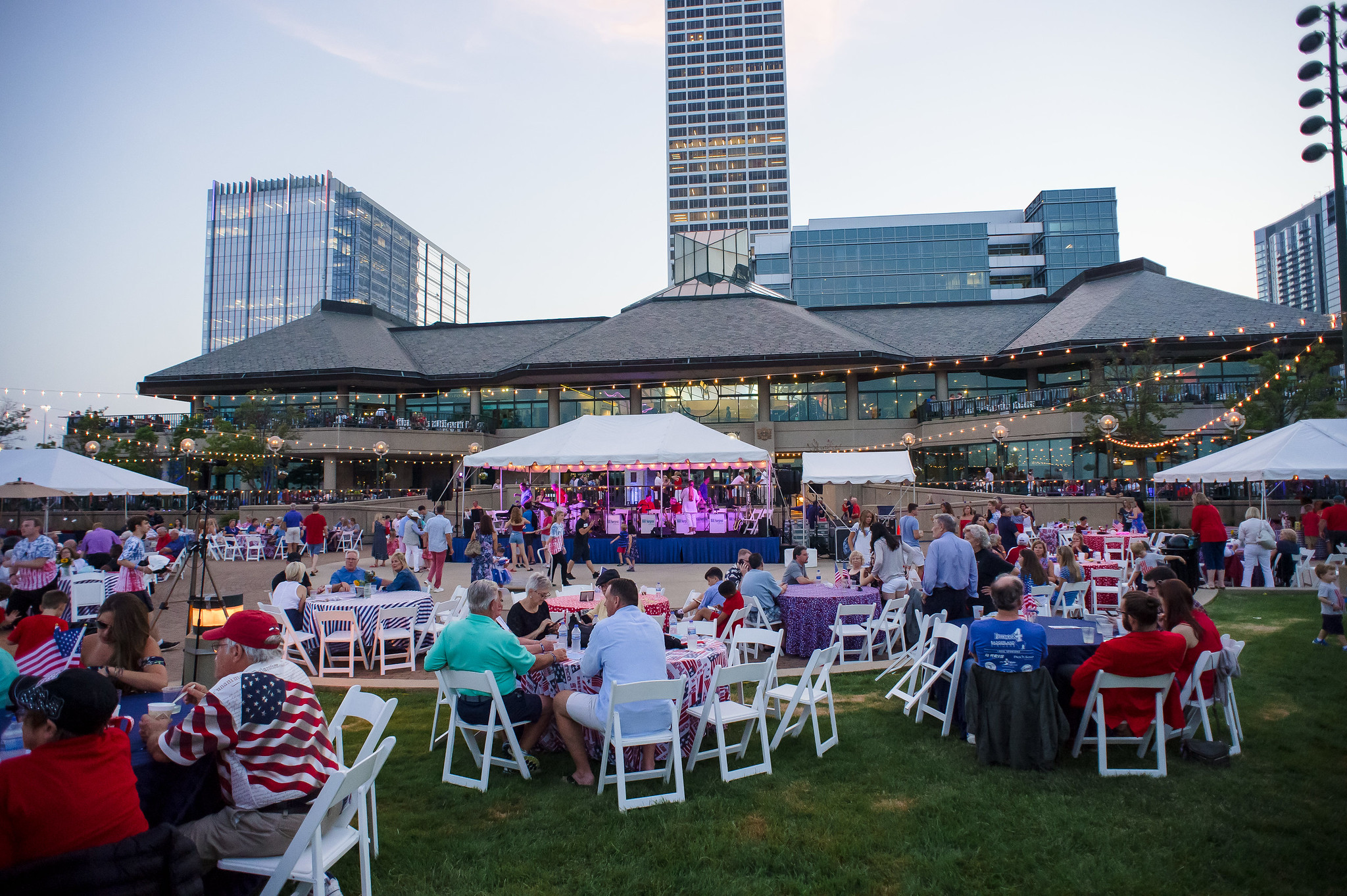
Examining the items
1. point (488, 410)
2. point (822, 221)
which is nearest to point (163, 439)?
point (488, 410)

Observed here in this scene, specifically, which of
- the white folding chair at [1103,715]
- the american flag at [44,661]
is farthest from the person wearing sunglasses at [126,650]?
the white folding chair at [1103,715]

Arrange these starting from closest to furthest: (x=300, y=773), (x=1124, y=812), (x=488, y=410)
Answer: (x=300, y=773)
(x=1124, y=812)
(x=488, y=410)

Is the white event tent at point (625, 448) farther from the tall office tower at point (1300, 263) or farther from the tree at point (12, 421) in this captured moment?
the tall office tower at point (1300, 263)

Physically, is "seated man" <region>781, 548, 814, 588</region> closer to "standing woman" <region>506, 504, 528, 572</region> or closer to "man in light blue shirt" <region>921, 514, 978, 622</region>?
"man in light blue shirt" <region>921, 514, 978, 622</region>

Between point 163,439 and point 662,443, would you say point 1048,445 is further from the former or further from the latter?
point 163,439

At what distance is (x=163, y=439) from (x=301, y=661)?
34.0 m

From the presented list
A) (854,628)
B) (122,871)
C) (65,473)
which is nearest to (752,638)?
(854,628)

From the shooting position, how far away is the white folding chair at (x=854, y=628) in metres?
7.94

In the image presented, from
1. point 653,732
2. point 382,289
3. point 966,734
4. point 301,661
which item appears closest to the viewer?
point 653,732

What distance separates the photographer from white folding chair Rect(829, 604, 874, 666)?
794 cm

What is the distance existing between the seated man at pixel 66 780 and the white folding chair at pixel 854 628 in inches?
244

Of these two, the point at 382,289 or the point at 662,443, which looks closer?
the point at 662,443

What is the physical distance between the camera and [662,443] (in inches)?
678

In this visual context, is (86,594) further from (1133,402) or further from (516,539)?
(1133,402)
